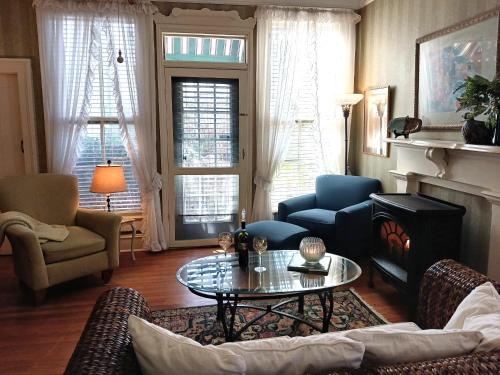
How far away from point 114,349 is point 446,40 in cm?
323

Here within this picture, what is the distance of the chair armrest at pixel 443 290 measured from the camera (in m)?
1.71

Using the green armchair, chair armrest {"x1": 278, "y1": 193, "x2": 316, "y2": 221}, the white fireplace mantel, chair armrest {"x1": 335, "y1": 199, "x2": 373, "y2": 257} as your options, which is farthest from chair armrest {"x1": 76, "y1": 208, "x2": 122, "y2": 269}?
the white fireplace mantel

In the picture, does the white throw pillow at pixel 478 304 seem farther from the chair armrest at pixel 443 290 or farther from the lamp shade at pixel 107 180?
the lamp shade at pixel 107 180

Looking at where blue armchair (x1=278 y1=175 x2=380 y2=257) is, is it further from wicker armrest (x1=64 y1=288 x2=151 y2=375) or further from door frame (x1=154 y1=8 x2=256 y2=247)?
wicker armrest (x1=64 y1=288 x2=151 y2=375)

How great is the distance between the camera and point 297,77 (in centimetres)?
474

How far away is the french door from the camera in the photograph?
15.2 feet

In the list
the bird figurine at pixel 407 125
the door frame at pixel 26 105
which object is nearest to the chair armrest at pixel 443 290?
the bird figurine at pixel 407 125

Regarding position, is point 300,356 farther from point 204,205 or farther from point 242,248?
point 204,205

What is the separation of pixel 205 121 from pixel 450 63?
8.52 feet

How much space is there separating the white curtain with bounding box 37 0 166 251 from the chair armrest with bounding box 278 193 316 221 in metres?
1.54

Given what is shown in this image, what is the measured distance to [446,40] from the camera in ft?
10.5

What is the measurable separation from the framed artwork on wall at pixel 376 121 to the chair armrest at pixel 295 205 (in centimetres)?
86

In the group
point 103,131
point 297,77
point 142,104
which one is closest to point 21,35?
point 103,131

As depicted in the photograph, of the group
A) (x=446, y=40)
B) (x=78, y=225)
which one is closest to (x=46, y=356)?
(x=78, y=225)
